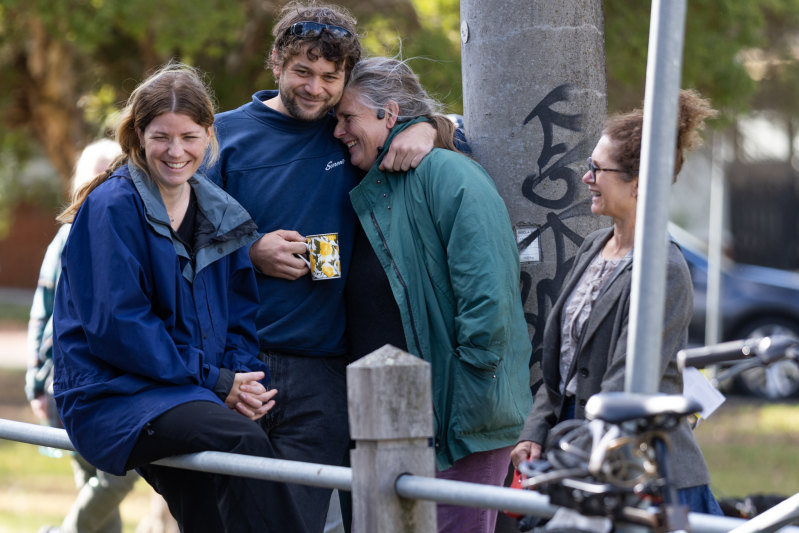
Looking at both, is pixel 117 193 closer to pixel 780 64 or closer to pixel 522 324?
pixel 522 324

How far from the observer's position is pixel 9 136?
10.2 m

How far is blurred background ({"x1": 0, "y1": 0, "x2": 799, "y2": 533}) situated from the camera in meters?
7.25

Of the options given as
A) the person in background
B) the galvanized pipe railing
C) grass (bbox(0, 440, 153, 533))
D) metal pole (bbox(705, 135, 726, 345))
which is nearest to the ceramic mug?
the galvanized pipe railing

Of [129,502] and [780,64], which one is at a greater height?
[780,64]

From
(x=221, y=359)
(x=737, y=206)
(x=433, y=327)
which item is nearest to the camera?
(x=221, y=359)

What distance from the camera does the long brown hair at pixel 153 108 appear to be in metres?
3.11

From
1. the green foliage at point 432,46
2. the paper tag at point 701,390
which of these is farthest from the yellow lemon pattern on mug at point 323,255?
the green foliage at point 432,46

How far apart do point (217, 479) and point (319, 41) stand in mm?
1364

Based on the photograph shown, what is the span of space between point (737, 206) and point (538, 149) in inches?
612

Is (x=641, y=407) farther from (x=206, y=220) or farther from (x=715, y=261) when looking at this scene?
(x=715, y=261)

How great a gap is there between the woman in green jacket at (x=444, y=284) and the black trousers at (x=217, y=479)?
639 millimetres

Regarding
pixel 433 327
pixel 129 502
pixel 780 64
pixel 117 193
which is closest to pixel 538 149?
pixel 433 327

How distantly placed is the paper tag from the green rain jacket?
57cm

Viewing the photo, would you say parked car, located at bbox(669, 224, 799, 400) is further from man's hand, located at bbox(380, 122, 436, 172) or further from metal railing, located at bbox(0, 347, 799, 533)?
metal railing, located at bbox(0, 347, 799, 533)
